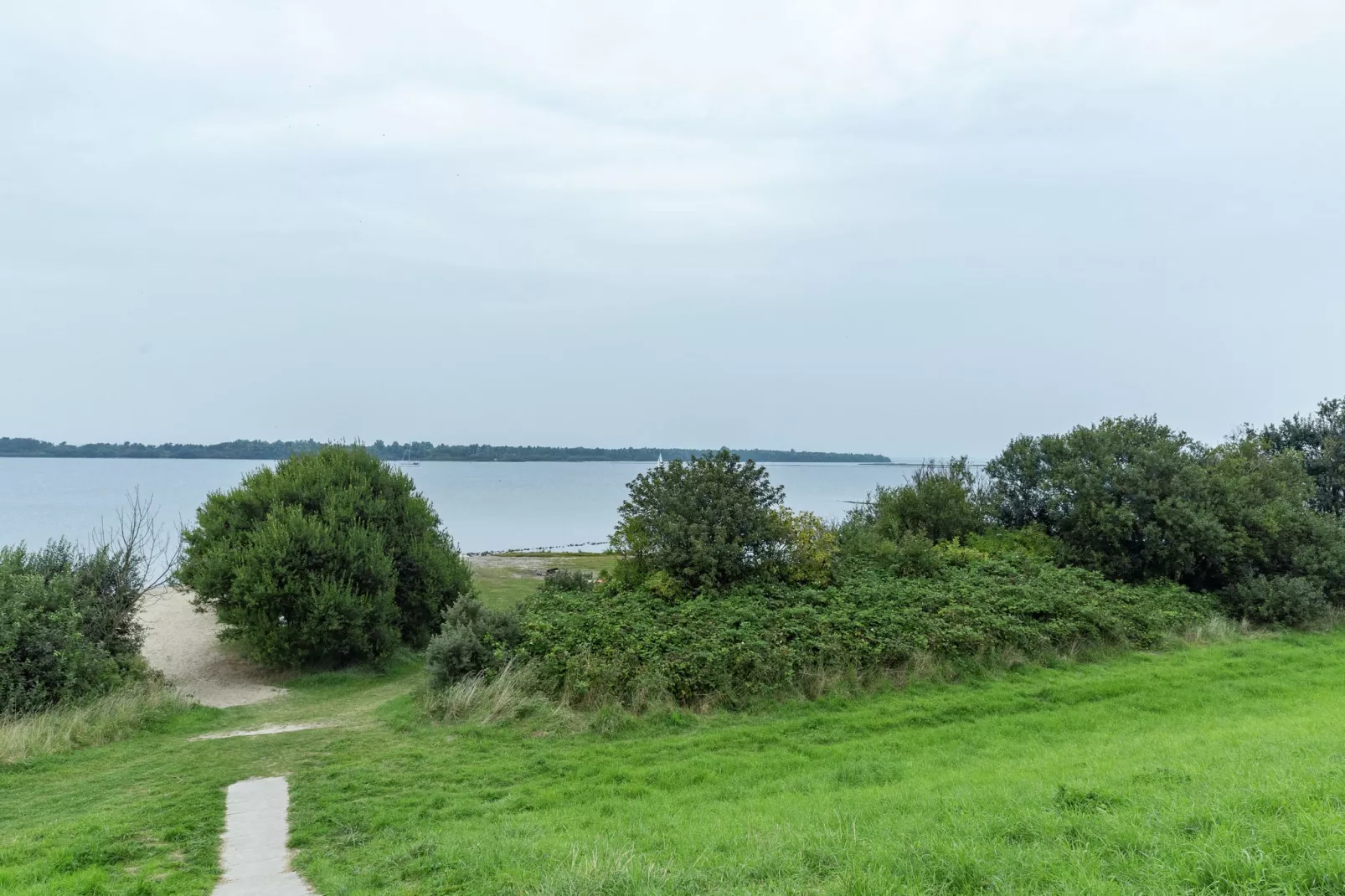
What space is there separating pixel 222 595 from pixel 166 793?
328 inches

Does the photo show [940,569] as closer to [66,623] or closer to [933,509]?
[933,509]

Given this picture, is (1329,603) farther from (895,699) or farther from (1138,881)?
(1138,881)

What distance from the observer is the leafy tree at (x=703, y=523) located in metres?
14.1

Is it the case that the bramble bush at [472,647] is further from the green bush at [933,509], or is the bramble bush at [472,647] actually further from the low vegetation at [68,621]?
the green bush at [933,509]

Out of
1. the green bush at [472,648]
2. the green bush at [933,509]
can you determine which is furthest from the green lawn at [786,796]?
the green bush at [933,509]

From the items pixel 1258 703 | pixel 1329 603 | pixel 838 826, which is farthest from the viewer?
pixel 1329 603

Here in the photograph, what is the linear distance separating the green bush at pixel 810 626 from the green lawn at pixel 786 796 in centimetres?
69

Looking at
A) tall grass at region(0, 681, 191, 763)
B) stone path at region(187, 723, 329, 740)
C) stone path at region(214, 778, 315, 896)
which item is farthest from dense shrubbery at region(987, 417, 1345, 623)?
tall grass at region(0, 681, 191, 763)

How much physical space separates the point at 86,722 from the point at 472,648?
5176mm

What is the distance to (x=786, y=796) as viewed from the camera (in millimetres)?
7242

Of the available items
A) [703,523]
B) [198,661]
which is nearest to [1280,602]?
[703,523]

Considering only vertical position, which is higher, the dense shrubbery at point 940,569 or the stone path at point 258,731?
the dense shrubbery at point 940,569

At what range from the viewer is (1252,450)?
65.4ft

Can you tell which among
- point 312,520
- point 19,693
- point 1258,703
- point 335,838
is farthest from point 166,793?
point 1258,703
